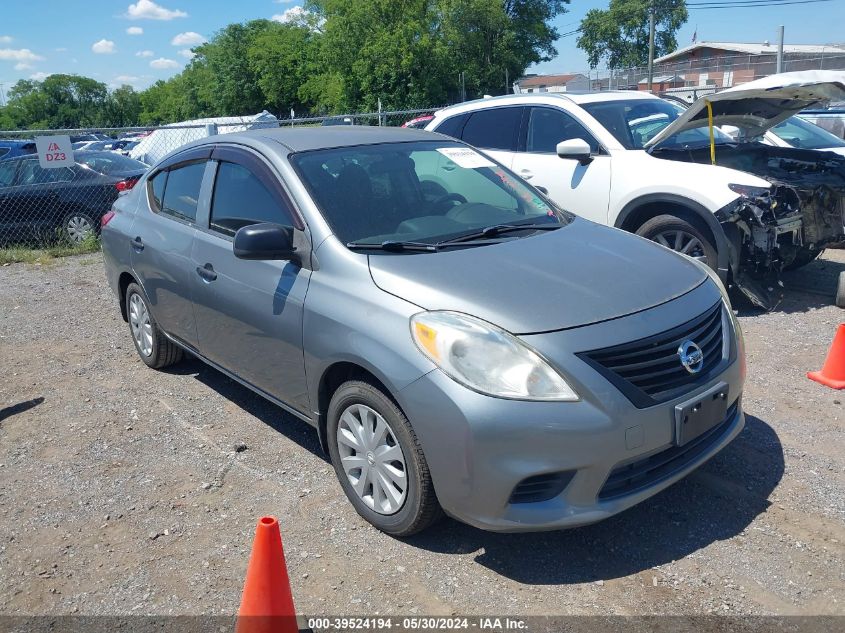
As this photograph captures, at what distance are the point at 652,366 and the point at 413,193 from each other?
167cm

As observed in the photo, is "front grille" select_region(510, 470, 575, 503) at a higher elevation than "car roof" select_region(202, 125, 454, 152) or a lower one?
lower

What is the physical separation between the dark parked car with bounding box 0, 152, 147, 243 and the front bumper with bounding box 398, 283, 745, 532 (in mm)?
9880

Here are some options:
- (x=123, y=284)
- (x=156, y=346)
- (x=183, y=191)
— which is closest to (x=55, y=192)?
(x=123, y=284)

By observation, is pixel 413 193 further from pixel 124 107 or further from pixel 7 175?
pixel 124 107

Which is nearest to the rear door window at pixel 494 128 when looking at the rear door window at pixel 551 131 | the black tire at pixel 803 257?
A: the rear door window at pixel 551 131

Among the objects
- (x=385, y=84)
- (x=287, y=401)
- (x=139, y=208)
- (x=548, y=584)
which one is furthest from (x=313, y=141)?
(x=385, y=84)

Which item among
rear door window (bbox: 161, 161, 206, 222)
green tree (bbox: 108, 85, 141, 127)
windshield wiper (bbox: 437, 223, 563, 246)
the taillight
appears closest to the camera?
windshield wiper (bbox: 437, 223, 563, 246)

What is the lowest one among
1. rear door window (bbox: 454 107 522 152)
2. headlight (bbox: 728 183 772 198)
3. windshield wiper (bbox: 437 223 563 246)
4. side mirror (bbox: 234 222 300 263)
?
headlight (bbox: 728 183 772 198)

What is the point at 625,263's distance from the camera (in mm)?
3525

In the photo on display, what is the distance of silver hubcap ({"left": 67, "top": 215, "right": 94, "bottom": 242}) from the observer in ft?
37.5

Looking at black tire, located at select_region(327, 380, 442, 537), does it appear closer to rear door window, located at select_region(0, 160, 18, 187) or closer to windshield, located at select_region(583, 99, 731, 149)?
windshield, located at select_region(583, 99, 731, 149)

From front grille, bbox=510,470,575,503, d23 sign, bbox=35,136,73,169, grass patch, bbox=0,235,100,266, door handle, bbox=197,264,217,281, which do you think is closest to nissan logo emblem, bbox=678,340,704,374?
front grille, bbox=510,470,575,503

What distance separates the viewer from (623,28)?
74.4 m

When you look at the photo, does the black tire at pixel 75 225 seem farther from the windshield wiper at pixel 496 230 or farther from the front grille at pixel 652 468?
the front grille at pixel 652 468
